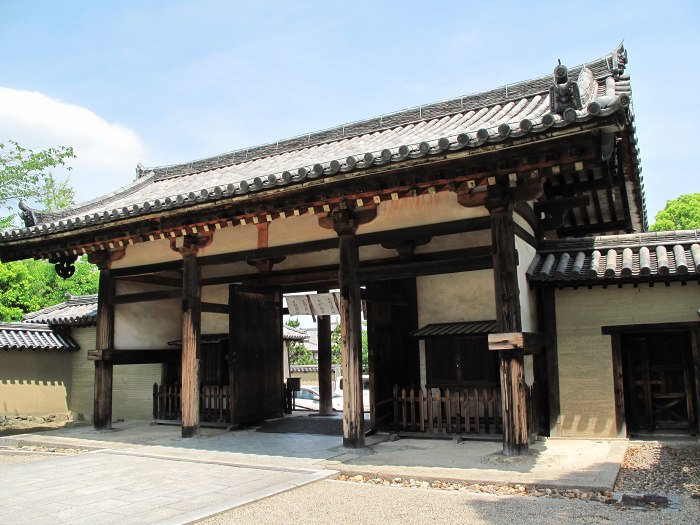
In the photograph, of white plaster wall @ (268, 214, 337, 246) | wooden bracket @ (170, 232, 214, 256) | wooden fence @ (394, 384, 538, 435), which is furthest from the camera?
wooden bracket @ (170, 232, 214, 256)

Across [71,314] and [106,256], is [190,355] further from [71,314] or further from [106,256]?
[71,314]

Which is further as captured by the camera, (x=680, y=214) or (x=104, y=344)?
(x=680, y=214)

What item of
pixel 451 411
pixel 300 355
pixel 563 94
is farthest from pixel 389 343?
pixel 300 355

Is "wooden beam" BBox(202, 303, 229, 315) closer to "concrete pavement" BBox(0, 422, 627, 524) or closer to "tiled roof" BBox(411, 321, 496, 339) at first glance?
"concrete pavement" BBox(0, 422, 627, 524)

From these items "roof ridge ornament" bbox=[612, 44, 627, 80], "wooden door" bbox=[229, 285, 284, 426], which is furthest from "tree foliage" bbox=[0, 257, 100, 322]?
"roof ridge ornament" bbox=[612, 44, 627, 80]

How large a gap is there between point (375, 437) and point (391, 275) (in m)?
2.90

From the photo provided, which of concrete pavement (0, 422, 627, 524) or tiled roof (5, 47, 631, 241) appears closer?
concrete pavement (0, 422, 627, 524)

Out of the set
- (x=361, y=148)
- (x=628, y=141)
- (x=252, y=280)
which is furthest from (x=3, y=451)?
(x=628, y=141)

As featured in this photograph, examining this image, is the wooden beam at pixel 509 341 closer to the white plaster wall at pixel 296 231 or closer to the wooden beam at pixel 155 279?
the white plaster wall at pixel 296 231

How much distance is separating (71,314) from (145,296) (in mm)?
4936

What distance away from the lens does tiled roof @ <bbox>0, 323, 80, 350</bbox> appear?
13.8 meters

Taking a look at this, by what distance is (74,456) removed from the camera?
880cm

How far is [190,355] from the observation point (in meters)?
10.2

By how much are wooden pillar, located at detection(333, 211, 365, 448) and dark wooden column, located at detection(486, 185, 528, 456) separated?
2.13 meters
